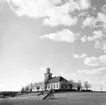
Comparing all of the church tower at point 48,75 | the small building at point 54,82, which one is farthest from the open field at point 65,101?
the church tower at point 48,75

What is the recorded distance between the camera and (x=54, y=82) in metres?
112

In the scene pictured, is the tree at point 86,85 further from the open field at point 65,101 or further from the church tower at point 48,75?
the open field at point 65,101

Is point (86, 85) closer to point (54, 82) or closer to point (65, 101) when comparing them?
point (54, 82)

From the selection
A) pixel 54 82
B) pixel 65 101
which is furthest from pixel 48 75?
pixel 65 101

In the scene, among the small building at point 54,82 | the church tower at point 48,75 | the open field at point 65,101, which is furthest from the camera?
the church tower at point 48,75

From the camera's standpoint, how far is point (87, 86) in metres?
121

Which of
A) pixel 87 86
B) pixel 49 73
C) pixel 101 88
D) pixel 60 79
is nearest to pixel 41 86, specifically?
pixel 49 73

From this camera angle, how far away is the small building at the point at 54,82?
10581cm

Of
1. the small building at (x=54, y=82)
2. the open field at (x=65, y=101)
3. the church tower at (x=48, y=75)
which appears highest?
the church tower at (x=48, y=75)

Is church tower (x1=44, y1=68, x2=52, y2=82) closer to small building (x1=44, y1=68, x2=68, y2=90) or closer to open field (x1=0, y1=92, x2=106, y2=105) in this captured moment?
small building (x1=44, y1=68, x2=68, y2=90)

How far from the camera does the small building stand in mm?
105812

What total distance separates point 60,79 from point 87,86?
2491 centimetres

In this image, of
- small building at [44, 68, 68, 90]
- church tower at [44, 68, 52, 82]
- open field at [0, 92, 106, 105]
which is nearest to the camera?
open field at [0, 92, 106, 105]

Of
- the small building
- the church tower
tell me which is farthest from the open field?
the church tower
